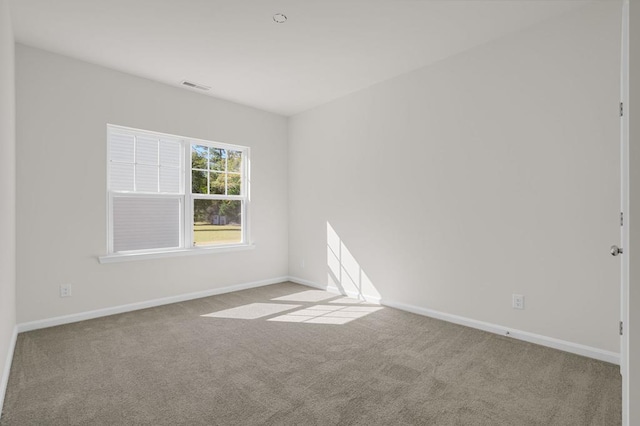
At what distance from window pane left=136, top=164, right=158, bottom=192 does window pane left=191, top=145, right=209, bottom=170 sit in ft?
1.70

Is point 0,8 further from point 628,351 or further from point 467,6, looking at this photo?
point 628,351

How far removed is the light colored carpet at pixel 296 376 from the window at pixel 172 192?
1.09m

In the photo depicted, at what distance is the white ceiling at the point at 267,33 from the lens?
8.66 ft

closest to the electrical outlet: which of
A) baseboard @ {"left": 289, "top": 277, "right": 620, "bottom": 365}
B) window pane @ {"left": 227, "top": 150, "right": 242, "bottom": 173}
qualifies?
baseboard @ {"left": 289, "top": 277, "right": 620, "bottom": 365}

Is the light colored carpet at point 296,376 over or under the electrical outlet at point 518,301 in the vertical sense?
under

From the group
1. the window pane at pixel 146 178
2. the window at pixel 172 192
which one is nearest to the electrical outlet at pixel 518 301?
the window at pixel 172 192

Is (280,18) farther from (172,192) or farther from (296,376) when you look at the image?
(296,376)

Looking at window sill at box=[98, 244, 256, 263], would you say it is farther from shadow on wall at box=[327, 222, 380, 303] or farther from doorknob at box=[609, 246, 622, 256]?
doorknob at box=[609, 246, 622, 256]

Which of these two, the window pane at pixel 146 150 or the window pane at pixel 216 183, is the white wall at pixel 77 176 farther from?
the window pane at pixel 216 183

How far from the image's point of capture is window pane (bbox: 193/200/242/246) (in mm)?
4582

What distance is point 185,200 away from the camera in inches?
174

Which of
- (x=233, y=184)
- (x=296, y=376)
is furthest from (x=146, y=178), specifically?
(x=296, y=376)

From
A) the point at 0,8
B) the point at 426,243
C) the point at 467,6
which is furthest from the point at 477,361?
the point at 0,8

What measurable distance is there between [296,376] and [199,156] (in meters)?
3.32
